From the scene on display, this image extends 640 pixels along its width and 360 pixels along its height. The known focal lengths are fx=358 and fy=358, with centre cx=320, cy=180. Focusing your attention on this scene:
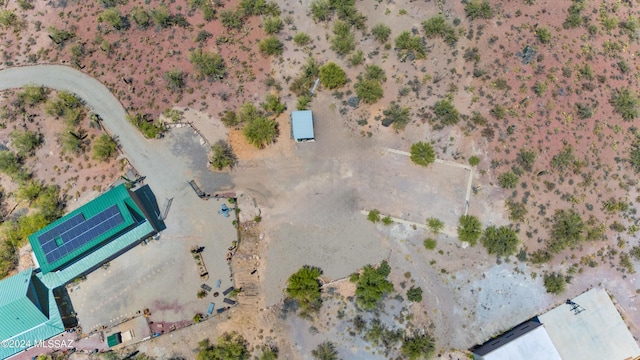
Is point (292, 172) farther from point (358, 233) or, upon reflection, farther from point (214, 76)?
point (214, 76)

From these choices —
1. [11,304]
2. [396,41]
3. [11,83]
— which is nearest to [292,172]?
[396,41]

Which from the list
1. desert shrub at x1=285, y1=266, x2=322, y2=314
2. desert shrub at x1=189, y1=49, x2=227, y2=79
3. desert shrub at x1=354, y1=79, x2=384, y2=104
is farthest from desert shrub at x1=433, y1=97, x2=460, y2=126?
desert shrub at x1=189, y1=49, x2=227, y2=79

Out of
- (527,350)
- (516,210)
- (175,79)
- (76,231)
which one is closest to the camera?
(527,350)

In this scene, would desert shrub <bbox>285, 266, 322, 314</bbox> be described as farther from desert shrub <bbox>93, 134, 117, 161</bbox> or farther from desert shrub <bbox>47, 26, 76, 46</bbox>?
desert shrub <bbox>47, 26, 76, 46</bbox>

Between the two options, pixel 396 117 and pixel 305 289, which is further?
pixel 396 117

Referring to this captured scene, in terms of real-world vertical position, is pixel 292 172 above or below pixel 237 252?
above

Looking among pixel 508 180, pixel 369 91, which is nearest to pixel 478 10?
pixel 369 91

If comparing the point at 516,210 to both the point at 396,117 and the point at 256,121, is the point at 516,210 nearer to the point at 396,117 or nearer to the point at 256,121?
the point at 396,117

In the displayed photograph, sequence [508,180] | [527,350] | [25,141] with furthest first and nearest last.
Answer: [25,141] < [508,180] < [527,350]
